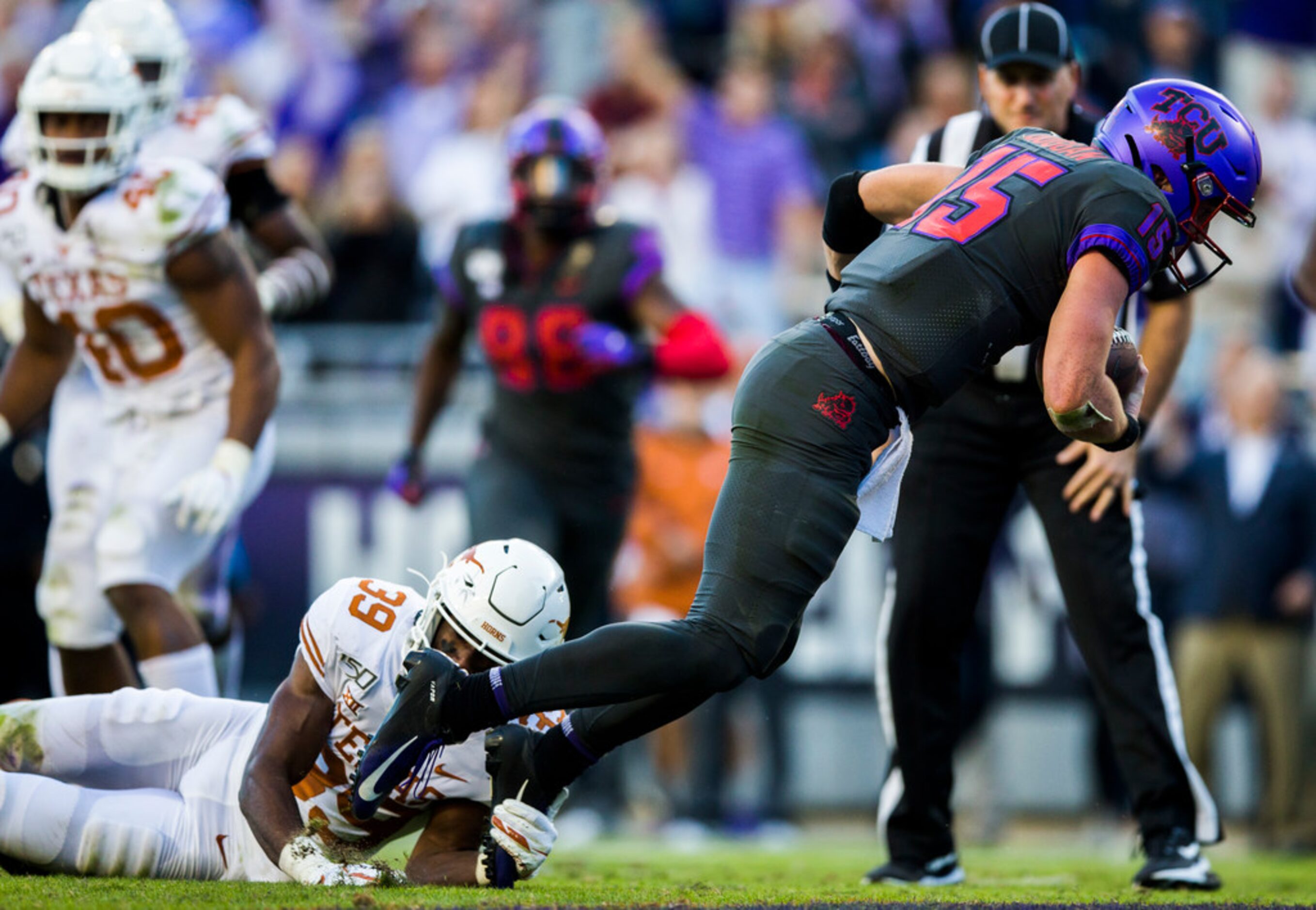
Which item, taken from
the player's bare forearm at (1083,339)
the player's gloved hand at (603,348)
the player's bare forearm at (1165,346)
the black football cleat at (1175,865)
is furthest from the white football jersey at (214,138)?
the black football cleat at (1175,865)

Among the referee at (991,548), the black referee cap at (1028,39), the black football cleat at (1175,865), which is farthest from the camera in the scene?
the black referee cap at (1028,39)

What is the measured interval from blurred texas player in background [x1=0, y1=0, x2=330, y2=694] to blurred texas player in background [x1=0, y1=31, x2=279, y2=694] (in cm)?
2

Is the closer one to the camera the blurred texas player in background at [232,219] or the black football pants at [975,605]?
the black football pants at [975,605]

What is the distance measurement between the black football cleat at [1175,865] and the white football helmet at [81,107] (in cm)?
361

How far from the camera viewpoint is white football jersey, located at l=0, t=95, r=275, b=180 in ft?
20.6

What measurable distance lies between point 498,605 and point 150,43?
10.3 feet

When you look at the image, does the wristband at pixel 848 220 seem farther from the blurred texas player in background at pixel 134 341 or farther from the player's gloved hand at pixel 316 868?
the blurred texas player in background at pixel 134 341

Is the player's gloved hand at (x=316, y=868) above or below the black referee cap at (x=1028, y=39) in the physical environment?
below

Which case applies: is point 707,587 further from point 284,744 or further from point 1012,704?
point 1012,704

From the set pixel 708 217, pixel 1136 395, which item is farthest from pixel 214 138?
pixel 708 217

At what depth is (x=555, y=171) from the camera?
6379mm

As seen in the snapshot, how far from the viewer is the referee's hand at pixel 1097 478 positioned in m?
4.68

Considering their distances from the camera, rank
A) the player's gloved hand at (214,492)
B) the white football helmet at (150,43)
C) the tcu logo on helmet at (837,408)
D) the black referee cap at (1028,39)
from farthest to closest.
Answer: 1. the white football helmet at (150,43)
2. the player's gloved hand at (214,492)
3. the black referee cap at (1028,39)
4. the tcu logo on helmet at (837,408)

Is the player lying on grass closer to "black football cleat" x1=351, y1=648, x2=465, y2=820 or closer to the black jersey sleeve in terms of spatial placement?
"black football cleat" x1=351, y1=648, x2=465, y2=820
